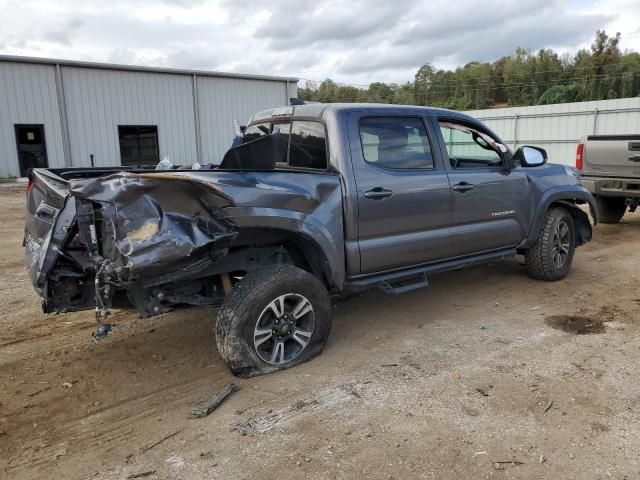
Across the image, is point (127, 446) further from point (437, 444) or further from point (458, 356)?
point (458, 356)

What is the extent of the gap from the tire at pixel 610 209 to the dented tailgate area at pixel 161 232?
7865 millimetres

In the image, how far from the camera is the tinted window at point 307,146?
4344 millimetres

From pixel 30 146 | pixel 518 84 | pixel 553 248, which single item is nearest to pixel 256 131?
pixel 553 248

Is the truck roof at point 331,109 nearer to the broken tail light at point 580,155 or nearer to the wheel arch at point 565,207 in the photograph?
the wheel arch at point 565,207

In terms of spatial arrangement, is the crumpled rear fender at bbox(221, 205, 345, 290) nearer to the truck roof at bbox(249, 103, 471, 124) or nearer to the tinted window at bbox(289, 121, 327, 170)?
the tinted window at bbox(289, 121, 327, 170)

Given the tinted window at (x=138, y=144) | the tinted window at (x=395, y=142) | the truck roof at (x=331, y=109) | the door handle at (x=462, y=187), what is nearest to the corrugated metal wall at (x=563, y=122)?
the tinted window at (x=138, y=144)

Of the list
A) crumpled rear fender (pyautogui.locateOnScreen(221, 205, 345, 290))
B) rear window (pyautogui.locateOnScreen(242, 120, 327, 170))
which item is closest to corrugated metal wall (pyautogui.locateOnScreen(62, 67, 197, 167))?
rear window (pyautogui.locateOnScreen(242, 120, 327, 170))

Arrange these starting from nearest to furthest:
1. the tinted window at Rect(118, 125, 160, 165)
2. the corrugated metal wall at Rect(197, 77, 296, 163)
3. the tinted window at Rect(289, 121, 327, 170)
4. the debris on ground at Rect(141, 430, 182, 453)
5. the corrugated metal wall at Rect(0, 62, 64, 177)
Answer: the debris on ground at Rect(141, 430, 182, 453), the tinted window at Rect(289, 121, 327, 170), the corrugated metal wall at Rect(0, 62, 64, 177), the tinted window at Rect(118, 125, 160, 165), the corrugated metal wall at Rect(197, 77, 296, 163)

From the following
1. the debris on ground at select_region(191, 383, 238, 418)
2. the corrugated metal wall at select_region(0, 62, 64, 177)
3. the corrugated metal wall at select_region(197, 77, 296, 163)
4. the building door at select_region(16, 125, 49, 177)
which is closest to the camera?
the debris on ground at select_region(191, 383, 238, 418)

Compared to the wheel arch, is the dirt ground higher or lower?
lower

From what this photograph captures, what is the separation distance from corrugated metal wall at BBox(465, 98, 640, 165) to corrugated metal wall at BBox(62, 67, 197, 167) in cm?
1282

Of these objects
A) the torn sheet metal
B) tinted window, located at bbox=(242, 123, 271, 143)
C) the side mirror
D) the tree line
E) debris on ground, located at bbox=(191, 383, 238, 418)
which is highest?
the tree line

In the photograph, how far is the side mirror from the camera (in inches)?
216

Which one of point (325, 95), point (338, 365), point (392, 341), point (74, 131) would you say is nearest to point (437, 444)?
point (338, 365)
